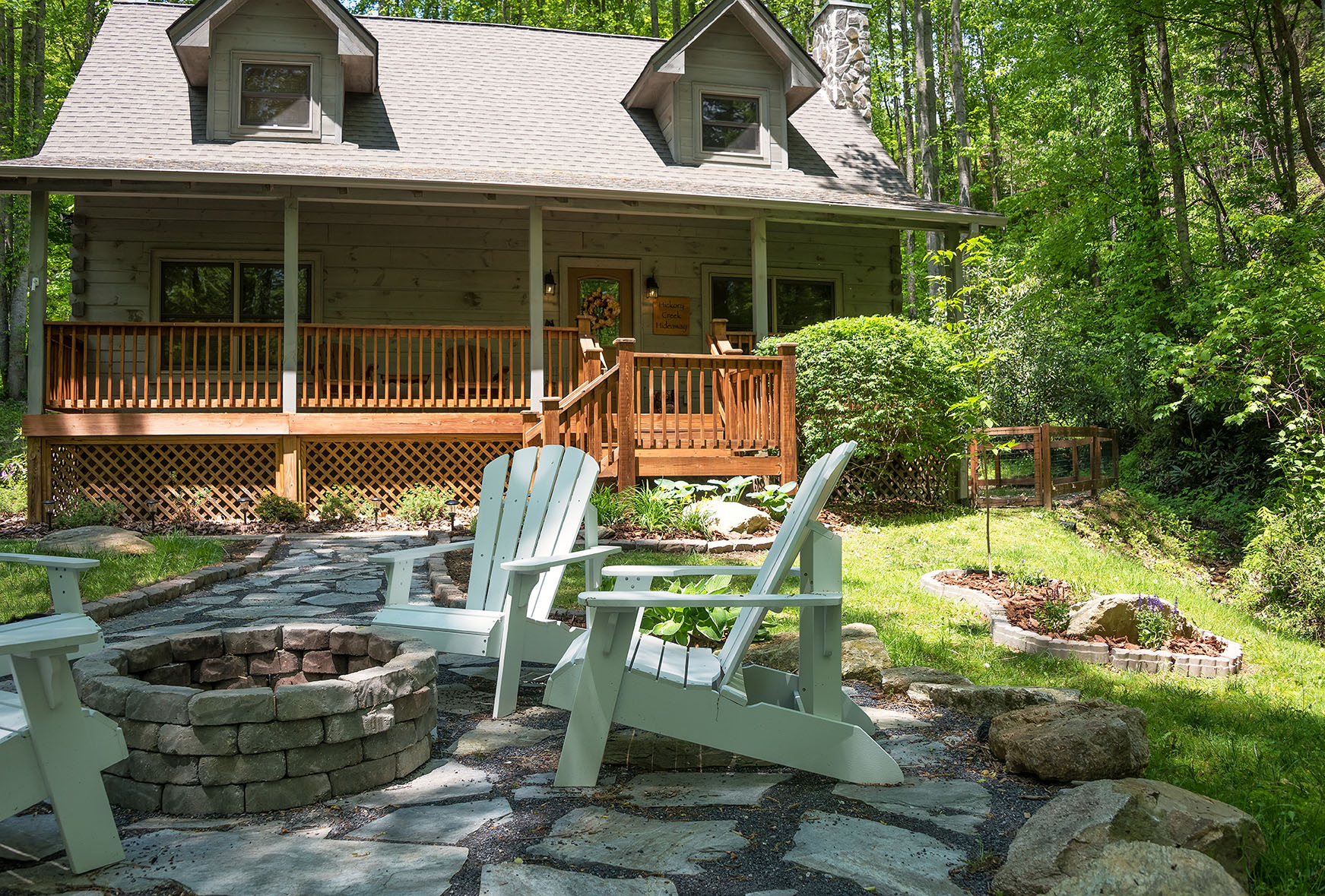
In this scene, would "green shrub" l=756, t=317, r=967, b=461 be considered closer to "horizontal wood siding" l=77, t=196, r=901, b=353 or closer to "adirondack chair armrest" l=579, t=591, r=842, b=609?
"horizontal wood siding" l=77, t=196, r=901, b=353

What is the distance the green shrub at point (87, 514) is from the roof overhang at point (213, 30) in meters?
5.47

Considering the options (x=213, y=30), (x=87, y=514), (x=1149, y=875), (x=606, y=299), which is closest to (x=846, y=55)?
(x=606, y=299)

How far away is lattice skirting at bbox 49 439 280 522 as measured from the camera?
951 cm

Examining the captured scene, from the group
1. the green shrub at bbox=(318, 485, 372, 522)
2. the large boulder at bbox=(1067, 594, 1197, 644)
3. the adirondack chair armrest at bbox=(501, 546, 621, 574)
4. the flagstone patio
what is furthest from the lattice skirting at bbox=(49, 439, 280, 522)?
the large boulder at bbox=(1067, 594, 1197, 644)

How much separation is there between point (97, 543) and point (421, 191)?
16.4 feet

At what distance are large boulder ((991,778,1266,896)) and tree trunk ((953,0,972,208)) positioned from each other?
1776cm

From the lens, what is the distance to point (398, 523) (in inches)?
370

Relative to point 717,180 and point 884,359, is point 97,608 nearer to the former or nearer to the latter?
point 884,359

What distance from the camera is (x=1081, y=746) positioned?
264 centimetres

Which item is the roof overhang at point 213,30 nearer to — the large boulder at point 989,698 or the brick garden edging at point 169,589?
the brick garden edging at point 169,589

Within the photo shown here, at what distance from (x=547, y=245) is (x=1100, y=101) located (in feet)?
43.0

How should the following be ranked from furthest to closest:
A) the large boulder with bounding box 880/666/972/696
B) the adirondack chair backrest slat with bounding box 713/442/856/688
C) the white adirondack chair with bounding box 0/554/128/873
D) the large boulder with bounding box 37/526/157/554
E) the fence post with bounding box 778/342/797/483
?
1. the fence post with bounding box 778/342/797/483
2. the large boulder with bounding box 37/526/157/554
3. the large boulder with bounding box 880/666/972/696
4. the adirondack chair backrest slat with bounding box 713/442/856/688
5. the white adirondack chair with bounding box 0/554/128/873

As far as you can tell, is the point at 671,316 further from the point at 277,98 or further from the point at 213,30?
the point at 213,30

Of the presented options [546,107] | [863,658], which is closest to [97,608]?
[863,658]
